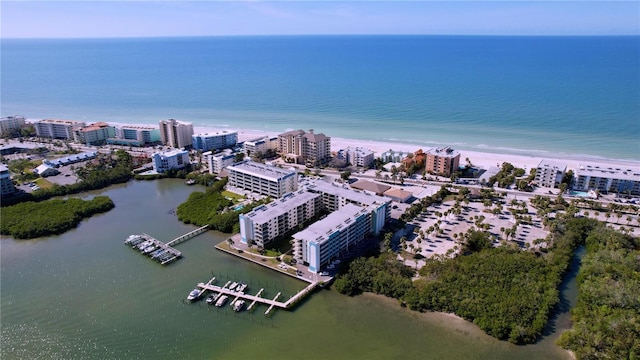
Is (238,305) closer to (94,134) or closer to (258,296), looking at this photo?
(258,296)

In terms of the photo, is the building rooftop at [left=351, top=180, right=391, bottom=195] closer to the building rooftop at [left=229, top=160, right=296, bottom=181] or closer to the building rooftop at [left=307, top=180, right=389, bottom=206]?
the building rooftop at [left=307, top=180, right=389, bottom=206]

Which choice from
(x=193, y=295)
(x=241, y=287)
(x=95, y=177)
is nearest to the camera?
(x=193, y=295)

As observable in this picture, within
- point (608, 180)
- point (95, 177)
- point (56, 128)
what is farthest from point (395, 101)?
point (56, 128)

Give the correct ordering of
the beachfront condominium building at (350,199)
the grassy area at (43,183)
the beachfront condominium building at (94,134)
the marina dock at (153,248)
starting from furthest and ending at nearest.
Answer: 1. the beachfront condominium building at (94,134)
2. the grassy area at (43,183)
3. the beachfront condominium building at (350,199)
4. the marina dock at (153,248)

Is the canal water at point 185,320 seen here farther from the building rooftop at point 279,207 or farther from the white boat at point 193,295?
the building rooftop at point 279,207

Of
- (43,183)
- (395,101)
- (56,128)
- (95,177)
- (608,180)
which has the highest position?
(395,101)

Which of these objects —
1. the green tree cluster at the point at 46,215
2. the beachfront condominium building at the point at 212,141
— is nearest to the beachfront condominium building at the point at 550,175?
the beachfront condominium building at the point at 212,141
